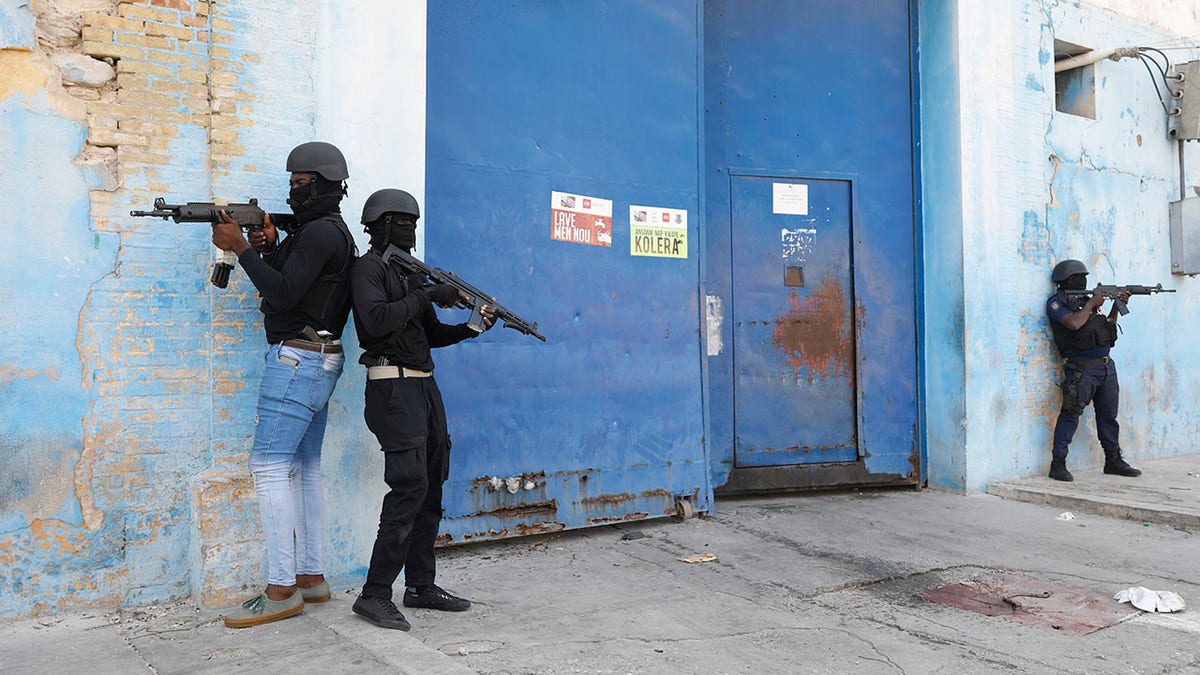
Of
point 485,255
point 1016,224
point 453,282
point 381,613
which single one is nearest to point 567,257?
point 485,255

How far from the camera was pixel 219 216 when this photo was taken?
10.9 feet

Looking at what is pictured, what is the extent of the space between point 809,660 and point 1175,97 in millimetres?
7990

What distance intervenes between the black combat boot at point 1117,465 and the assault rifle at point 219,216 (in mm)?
7031

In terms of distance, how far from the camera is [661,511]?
5465mm

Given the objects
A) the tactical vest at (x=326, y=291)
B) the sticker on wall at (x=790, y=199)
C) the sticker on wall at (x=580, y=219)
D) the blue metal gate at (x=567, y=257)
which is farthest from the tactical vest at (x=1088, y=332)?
the tactical vest at (x=326, y=291)

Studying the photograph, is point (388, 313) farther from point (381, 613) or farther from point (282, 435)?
point (381, 613)

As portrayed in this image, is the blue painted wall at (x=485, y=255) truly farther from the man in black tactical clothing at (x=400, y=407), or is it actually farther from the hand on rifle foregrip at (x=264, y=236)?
the man in black tactical clothing at (x=400, y=407)

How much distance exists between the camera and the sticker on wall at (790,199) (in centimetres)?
636

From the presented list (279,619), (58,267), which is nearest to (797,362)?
(279,619)

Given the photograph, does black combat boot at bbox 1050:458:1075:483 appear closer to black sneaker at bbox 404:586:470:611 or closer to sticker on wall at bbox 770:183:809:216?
sticker on wall at bbox 770:183:809:216

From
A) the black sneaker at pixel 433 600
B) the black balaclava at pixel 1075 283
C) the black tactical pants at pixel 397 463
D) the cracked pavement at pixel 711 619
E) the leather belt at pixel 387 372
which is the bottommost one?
the cracked pavement at pixel 711 619

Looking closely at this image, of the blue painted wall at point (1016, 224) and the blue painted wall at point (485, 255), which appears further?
the blue painted wall at point (1016, 224)

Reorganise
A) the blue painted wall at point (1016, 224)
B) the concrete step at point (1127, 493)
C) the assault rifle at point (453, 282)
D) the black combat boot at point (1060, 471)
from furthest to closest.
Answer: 1. the black combat boot at point (1060, 471)
2. the blue painted wall at point (1016, 224)
3. the concrete step at point (1127, 493)
4. the assault rifle at point (453, 282)

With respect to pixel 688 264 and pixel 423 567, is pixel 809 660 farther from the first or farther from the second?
pixel 688 264
